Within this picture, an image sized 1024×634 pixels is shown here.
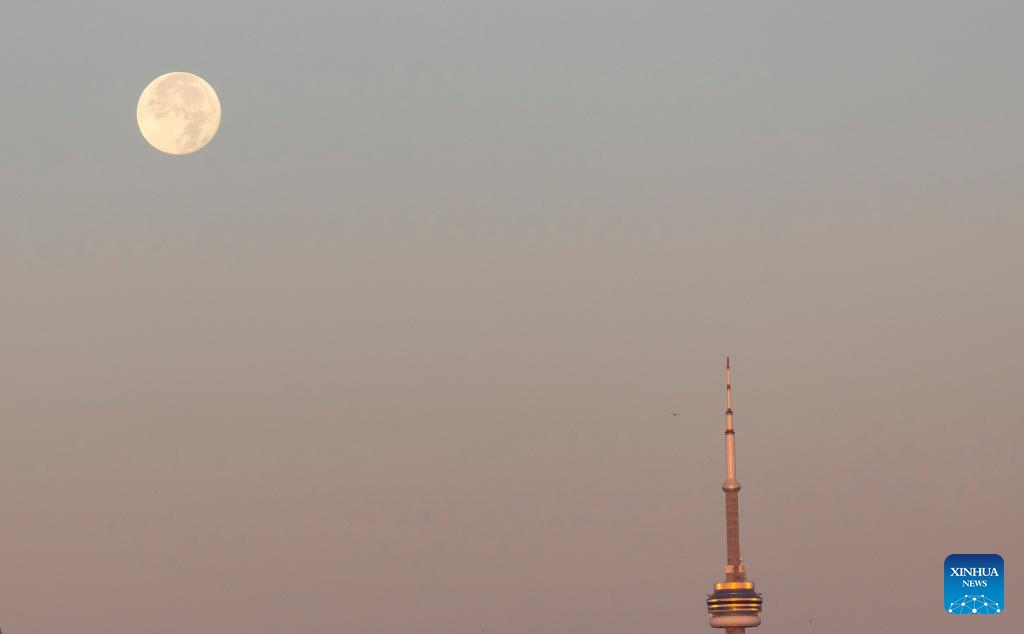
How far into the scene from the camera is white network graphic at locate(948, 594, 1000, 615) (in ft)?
300

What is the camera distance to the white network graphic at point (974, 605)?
91500 mm

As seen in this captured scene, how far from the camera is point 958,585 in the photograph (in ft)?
308

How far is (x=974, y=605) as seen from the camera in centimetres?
9325
